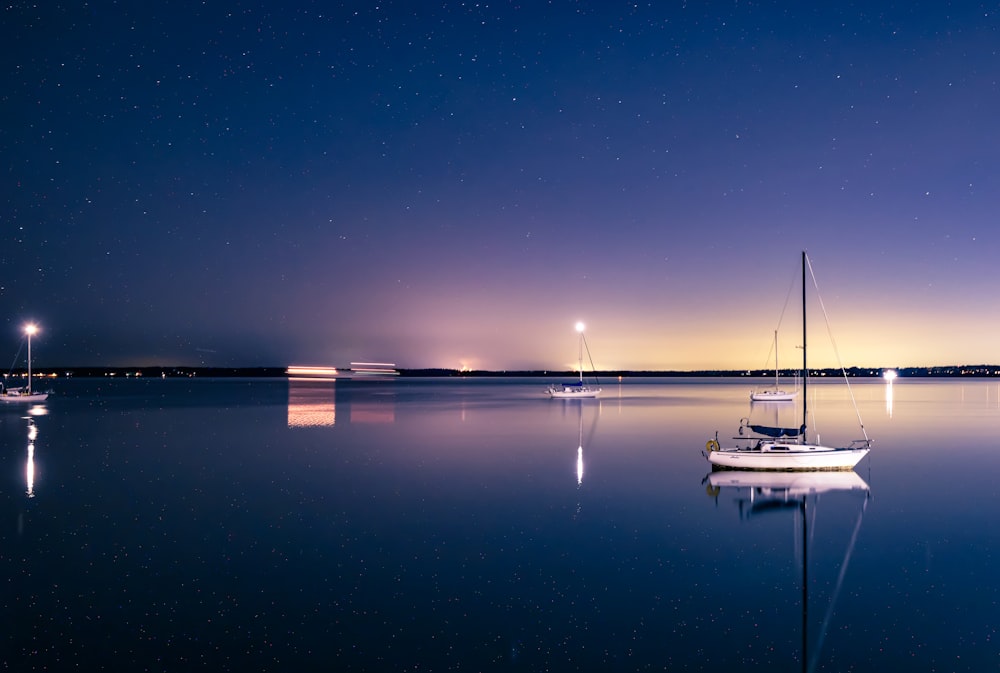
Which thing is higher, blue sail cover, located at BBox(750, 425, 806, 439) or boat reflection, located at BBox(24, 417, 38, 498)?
blue sail cover, located at BBox(750, 425, 806, 439)

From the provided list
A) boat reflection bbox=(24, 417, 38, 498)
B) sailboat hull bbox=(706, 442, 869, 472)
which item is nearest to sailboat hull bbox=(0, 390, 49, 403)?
boat reflection bbox=(24, 417, 38, 498)

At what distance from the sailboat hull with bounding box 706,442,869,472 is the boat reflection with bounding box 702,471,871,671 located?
15.6 inches

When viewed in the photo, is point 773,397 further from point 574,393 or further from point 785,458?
point 785,458

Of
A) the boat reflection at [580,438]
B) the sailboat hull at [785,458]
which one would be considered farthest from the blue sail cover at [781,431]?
the boat reflection at [580,438]

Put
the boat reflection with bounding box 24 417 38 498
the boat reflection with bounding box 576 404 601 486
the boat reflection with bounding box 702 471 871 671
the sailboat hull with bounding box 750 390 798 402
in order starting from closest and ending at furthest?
the boat reflection with bounding box 702 471 871 671 → the boat reflection with bounding box 24 417 38 498 → the boat reflection with bounding box 576 404 601 486 → the sailboat hull with bounding box 750 390 798 402

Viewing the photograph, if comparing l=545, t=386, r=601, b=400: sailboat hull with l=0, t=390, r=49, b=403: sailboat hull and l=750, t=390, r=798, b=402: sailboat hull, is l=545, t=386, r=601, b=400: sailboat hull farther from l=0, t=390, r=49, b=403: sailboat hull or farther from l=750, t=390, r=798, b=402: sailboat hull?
l=0, t=390, r=49, b=403: sailboat hull

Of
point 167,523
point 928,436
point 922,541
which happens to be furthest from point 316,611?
point 928,436

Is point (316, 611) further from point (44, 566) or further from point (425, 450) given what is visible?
point (425, 450)

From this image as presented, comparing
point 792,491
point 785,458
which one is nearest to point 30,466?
point 792,491

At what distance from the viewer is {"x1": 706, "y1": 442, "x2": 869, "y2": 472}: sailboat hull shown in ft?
98.3

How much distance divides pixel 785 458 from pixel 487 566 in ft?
61.2

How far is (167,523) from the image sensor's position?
20719 mm

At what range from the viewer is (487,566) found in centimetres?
1648

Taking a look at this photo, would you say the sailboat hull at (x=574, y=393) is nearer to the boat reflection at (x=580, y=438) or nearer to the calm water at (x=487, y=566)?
the boat reflection at (x=580, y=438)
